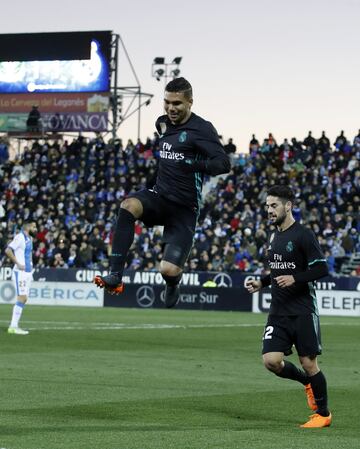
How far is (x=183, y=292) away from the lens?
39.7m

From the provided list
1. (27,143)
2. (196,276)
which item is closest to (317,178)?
(196,276)

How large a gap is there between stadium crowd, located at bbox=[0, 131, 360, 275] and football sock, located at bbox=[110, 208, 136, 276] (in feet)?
92.0

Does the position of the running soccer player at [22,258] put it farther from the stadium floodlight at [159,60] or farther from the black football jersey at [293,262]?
the stadium floodlight at [159,60]

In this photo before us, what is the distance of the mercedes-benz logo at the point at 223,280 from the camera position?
128 feet

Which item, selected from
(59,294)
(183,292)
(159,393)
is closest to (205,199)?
(183,292)

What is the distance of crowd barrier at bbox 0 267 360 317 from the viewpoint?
37.7 meters

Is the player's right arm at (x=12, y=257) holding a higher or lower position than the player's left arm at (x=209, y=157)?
lower

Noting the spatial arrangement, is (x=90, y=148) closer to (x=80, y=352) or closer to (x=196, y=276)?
(x=196, y=276)

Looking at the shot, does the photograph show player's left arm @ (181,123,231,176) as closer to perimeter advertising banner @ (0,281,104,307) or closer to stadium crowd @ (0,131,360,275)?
stadium crowd @ (0,131,360,275)

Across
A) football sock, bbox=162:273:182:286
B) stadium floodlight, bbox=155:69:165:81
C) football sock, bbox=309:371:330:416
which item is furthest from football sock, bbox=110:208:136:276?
stadium floodlight, bbox=155:69:165:81

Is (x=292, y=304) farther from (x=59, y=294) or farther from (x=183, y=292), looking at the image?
(x=59, y=294)

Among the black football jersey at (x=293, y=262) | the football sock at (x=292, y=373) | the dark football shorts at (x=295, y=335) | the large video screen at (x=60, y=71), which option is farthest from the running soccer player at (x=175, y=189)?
the large video screen at (x=60, y=71)

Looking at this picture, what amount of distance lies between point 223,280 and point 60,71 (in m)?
22.5

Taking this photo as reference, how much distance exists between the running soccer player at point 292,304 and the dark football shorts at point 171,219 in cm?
107
